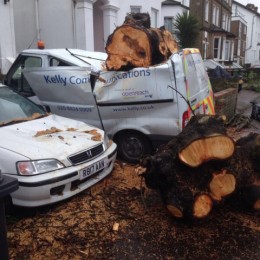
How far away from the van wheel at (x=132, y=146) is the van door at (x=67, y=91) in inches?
17.1

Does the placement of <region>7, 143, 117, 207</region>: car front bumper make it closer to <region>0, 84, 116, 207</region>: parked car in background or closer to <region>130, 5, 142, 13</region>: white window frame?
<region>0, 84, 116, 207</region>: parked car in background

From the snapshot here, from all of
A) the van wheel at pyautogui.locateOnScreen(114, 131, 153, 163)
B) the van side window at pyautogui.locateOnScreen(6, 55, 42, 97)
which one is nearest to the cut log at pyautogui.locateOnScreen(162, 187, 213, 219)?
the van wheel at pyautogui.locateOnScreen(114, 131, 153, 163)

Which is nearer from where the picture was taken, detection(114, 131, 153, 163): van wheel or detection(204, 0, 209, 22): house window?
detection(114, 131, 153, 163): van wheel

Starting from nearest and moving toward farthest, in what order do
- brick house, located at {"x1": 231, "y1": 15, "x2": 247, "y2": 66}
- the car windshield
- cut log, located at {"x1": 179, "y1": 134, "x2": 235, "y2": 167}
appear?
cut log, located at {"x1": 179, "y1": 134, "x2": 235, "y2": 167} < the car windshield < brick house, located at {"x1": 231, "y1": 15, "x2": 247, "y2": 66}

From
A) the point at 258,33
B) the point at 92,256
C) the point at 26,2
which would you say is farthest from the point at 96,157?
the point at 258,33

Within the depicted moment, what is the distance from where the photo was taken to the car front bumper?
338 centimetres

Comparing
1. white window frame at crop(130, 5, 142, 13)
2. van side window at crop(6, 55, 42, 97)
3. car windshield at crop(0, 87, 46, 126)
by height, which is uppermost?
white window frame at crop(130, 5, 142, 13)

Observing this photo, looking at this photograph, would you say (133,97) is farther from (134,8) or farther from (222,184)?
(134,8)

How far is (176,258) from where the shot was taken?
116 inches

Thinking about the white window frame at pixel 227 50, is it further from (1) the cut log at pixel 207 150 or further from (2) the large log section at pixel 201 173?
(1) the cut log at pixel 207 150

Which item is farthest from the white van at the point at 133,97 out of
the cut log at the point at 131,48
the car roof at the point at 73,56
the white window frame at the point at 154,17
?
the white window frame at the point at 154,17

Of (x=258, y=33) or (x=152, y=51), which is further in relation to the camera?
(x=258, y=33)

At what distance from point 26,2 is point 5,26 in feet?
13.5

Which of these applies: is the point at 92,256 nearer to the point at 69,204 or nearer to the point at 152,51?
the point at 69,204
